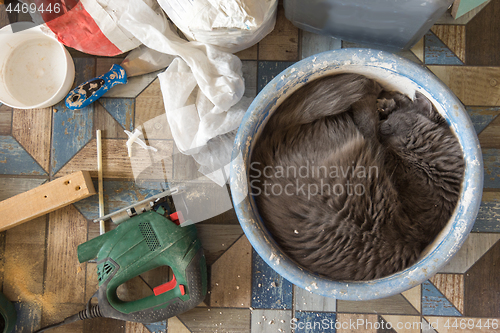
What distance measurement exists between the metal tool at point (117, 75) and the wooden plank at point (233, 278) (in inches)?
26.6

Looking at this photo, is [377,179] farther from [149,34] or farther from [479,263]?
[149,34]

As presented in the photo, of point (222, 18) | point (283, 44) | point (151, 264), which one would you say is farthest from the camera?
point (283, 44)

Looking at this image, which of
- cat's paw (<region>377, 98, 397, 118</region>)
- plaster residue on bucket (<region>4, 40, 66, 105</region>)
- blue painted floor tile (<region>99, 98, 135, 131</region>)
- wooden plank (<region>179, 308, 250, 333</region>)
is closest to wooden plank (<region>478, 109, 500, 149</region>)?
cat's paw (<region>377, 98, 397, 118</region>)

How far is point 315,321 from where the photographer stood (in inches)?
42.8

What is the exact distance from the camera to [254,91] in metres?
1.10

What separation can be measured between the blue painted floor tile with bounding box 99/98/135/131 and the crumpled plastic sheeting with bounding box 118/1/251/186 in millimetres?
175

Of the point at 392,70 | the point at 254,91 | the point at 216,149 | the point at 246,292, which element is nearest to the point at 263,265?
the point at 246,292

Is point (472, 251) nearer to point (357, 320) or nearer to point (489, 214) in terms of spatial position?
point (489, 214)

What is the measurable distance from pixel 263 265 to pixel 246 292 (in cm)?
11

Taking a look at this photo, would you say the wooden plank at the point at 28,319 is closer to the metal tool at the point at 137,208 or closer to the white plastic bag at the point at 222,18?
the metal tool at the point at 137,208

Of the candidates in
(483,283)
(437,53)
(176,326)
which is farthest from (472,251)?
(176,326)

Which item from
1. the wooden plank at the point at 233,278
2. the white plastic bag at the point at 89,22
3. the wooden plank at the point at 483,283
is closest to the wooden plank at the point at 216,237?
the wooden plank at the point at 233,278

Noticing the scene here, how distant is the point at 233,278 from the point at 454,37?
112cm

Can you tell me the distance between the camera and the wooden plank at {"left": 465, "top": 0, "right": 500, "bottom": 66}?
1072 millimetres
